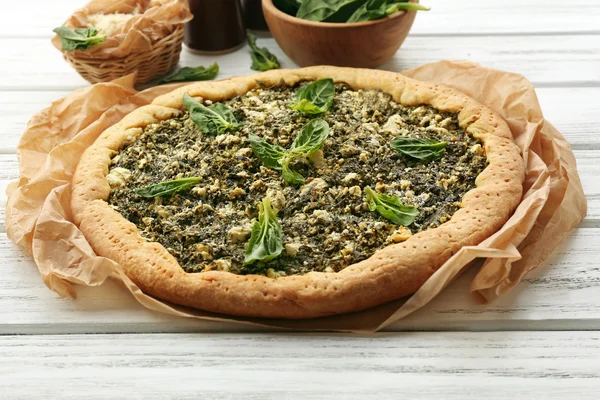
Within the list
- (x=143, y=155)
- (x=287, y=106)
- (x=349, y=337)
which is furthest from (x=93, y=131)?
(x=349, y=337)

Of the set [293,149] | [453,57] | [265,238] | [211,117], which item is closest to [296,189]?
[293,149]

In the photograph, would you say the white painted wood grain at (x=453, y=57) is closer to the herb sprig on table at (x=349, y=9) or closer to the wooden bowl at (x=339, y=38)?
the wooden bowl at (x=339, y=38)

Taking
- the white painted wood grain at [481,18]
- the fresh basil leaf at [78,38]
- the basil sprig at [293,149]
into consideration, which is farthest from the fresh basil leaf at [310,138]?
the white painted wood grain at [481,18]

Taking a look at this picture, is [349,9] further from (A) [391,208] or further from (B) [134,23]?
(A) [391,208]

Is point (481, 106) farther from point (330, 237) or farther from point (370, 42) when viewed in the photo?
point (330, 237)

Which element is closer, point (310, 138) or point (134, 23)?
point (310, 138)

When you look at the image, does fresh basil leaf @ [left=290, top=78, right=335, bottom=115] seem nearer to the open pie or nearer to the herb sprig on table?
A: the open pie

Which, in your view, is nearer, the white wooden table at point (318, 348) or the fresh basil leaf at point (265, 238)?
the white wooden table at point (318, 348)

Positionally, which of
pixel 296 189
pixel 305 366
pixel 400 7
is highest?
pixel 400 7
